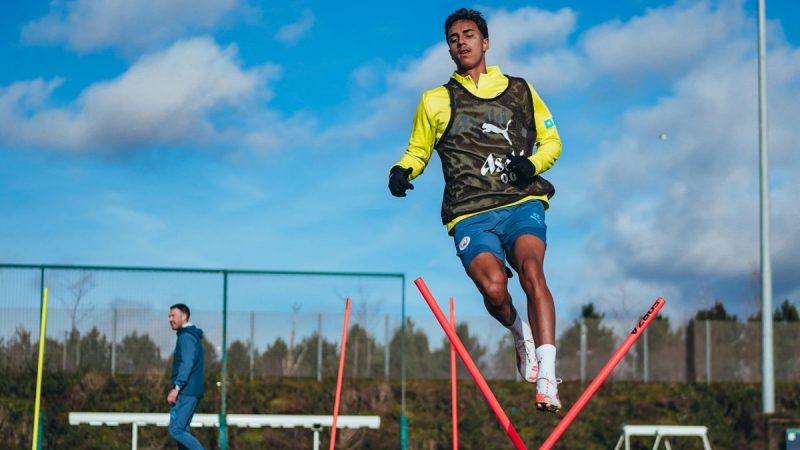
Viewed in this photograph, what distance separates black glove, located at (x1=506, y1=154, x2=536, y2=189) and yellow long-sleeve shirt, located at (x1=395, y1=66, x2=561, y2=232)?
9 cm

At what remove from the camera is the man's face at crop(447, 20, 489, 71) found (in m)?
6.13

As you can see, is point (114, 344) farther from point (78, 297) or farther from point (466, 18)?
point (466, 18)

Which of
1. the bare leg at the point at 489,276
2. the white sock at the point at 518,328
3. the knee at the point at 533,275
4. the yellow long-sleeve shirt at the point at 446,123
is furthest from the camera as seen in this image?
the white sock at the point at 518,328

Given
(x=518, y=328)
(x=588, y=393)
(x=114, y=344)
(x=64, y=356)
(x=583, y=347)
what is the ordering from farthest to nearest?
(x=583, y=347)
(x=114, y=344)
(x=64, y=356)
(x=518, y=328)
(x=588, y=393)

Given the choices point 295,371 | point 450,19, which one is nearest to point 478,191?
point 450,19

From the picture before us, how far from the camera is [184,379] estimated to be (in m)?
13.0

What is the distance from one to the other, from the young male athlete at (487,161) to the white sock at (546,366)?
0.16 metres

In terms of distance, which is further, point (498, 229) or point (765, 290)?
point (765, 290)

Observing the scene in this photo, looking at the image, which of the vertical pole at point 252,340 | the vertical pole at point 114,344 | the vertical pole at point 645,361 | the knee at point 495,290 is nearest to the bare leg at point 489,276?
the knee at point 495,290

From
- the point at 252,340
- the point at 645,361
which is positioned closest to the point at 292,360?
the point at 252,340

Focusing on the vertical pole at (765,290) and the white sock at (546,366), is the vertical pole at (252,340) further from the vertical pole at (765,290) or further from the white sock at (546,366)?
the white sock at (546,366)

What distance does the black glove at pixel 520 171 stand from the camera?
5.86 meters

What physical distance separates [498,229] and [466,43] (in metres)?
1.04

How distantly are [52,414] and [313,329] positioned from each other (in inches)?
163
